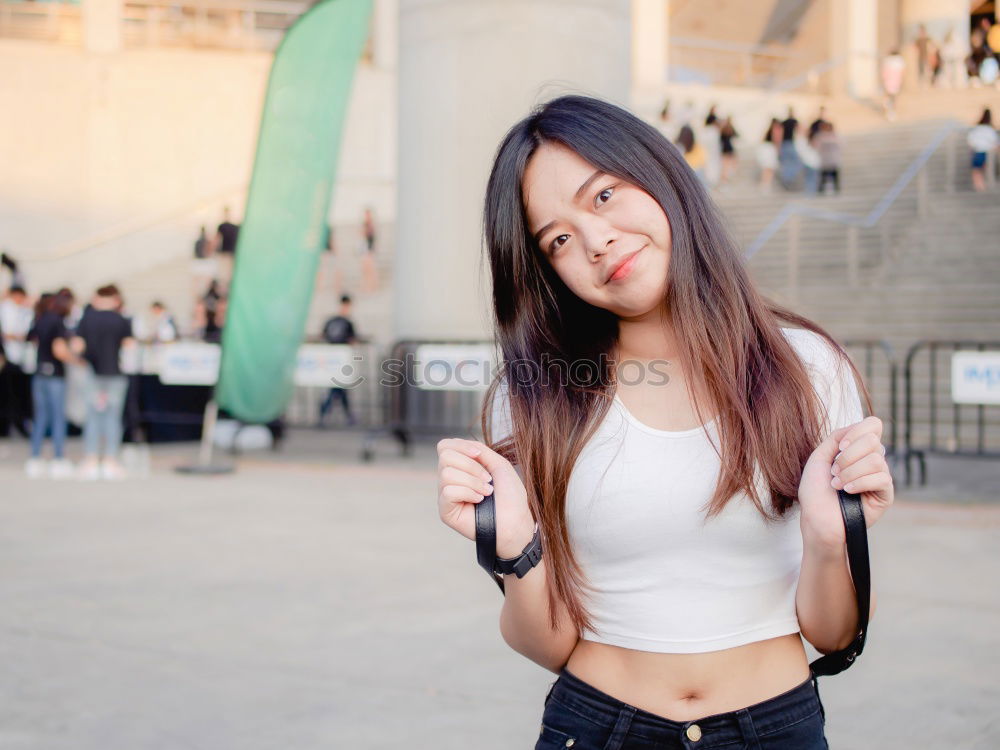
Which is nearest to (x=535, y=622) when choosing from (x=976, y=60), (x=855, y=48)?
(x=976, y=60)

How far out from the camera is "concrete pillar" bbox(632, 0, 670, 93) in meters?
27.8

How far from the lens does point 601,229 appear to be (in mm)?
1673

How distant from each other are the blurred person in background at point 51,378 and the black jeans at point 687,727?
9734mm

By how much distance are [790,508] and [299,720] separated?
2728 millimetres

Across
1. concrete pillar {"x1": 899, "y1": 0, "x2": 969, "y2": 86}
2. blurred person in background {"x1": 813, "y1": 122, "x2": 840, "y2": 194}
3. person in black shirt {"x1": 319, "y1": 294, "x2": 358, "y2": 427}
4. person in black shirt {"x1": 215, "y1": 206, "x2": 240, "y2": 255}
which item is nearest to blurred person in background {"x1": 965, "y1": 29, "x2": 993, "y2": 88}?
concrete pillar {"x1": 899, "y1": 0, "x2": 969, "y2": 86}

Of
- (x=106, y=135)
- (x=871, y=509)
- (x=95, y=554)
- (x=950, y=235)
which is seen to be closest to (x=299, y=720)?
(x=871, y=509)

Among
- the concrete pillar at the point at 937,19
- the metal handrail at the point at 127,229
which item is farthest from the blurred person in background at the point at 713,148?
the metal handrail at the point at 127,229

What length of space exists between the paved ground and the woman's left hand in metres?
2.40

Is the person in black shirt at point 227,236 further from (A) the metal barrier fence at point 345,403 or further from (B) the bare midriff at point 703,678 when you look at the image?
(B) the bare midriff at point 703,678

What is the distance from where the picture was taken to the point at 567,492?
172 cm

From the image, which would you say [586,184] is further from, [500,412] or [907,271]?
[907,271]

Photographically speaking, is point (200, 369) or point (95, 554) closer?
point (95, 554)

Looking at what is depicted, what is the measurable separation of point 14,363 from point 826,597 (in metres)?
14.8

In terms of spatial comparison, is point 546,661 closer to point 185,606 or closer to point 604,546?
point 604,546
